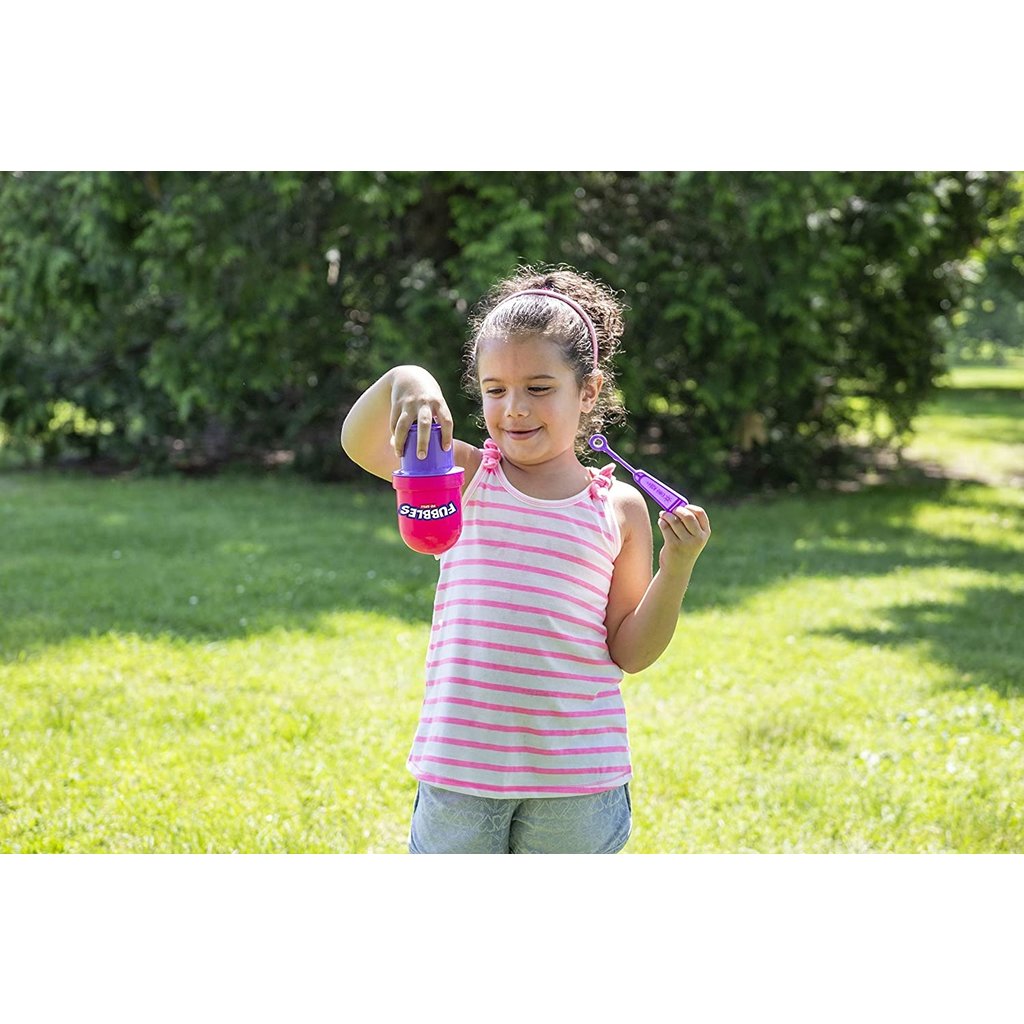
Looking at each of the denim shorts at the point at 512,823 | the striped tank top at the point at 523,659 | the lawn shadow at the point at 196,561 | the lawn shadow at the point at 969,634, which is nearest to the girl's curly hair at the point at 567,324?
the striped tank top at the point at 523,659

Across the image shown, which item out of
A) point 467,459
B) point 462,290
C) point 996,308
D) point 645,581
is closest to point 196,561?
point 462,290

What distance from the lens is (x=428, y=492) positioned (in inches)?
81.5

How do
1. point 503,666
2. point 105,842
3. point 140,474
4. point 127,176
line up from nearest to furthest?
1. point 503,666
2. point 105,842
3. point 127,176
4. point 140,474

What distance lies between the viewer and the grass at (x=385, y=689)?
11.8ft

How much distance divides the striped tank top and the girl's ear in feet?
0.55

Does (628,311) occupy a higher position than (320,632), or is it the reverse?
(628,311)

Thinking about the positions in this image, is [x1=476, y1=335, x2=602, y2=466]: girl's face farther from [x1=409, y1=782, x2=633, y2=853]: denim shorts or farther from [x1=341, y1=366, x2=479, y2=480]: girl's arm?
[x1=409, y1=782, x2=633, y2=853]: denim shorts

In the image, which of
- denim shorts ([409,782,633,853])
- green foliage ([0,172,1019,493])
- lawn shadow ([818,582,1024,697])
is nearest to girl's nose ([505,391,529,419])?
denim shorts ([409,782,633,853])

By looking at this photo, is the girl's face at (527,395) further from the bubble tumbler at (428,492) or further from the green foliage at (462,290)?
the green foliage at (462,290)

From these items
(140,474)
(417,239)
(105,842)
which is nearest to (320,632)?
(105,842)

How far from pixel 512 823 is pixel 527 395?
2.50 ft

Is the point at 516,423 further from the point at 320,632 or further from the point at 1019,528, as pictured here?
the point at 1019,528

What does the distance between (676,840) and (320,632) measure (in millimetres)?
2586
